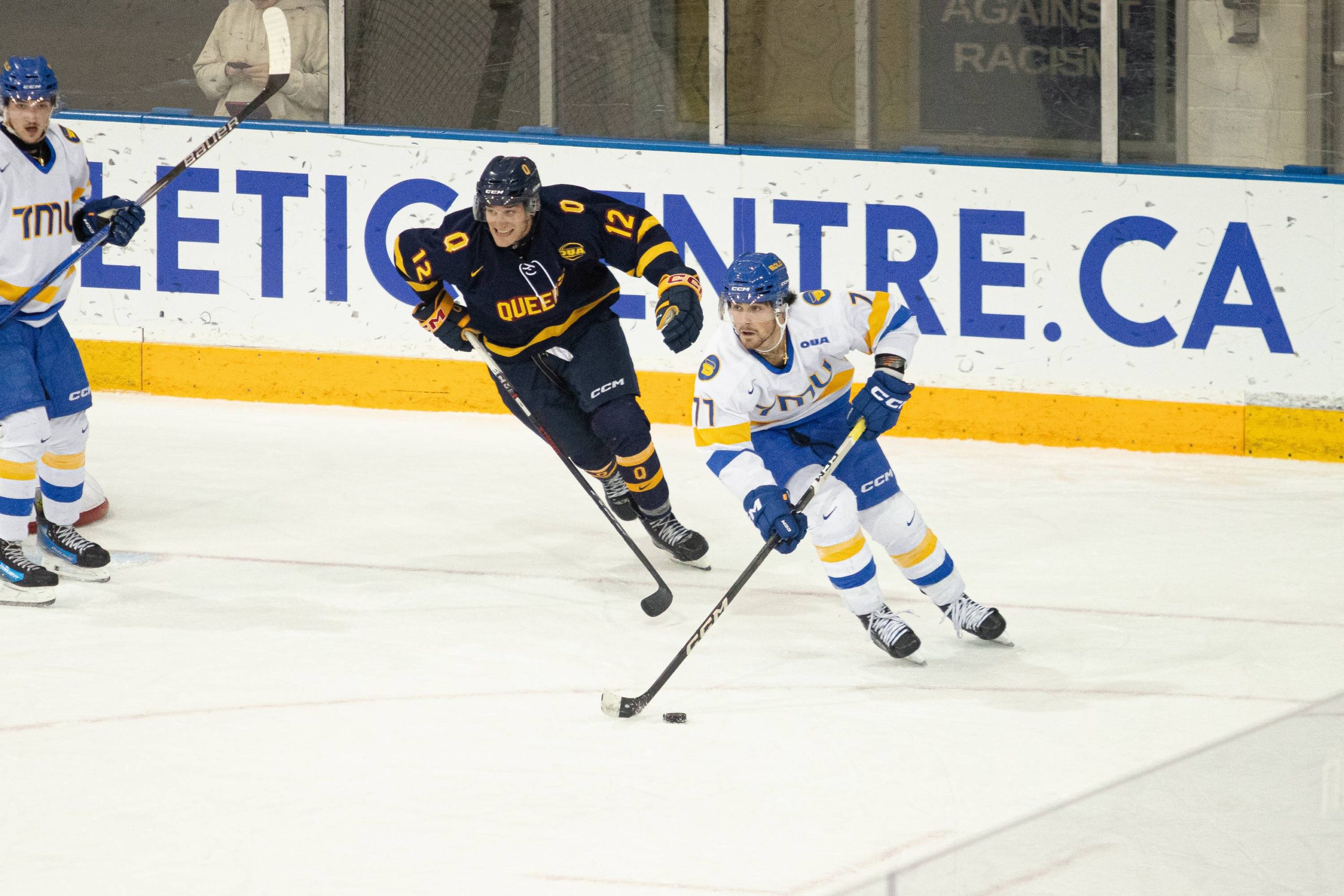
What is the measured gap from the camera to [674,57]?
6.37m

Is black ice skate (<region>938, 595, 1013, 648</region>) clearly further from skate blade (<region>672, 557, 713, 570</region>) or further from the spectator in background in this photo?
the spectator in background

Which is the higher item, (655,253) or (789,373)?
(655,253)

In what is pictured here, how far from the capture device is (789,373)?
156 inches

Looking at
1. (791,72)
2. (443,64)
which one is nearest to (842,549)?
(791,72)

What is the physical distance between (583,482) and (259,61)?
9.90 ft

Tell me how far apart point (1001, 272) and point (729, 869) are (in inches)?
134

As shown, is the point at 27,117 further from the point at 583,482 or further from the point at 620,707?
the point at 620,707

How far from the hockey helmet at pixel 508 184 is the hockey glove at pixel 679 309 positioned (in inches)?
16.0

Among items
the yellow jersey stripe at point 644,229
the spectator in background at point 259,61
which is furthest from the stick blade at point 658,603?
the spectator in background at point 259,61

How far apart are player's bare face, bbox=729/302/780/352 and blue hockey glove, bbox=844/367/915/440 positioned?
238mm

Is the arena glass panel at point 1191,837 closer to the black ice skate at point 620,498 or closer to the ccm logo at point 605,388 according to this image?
the ccm logo at point 605,388

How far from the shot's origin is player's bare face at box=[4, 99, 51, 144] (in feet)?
14.4

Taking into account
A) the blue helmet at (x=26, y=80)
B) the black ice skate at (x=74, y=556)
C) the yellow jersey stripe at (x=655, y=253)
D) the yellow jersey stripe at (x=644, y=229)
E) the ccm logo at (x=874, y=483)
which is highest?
the blue helmet at (x=26, y=80)

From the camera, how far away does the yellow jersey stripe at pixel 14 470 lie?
176 inches
